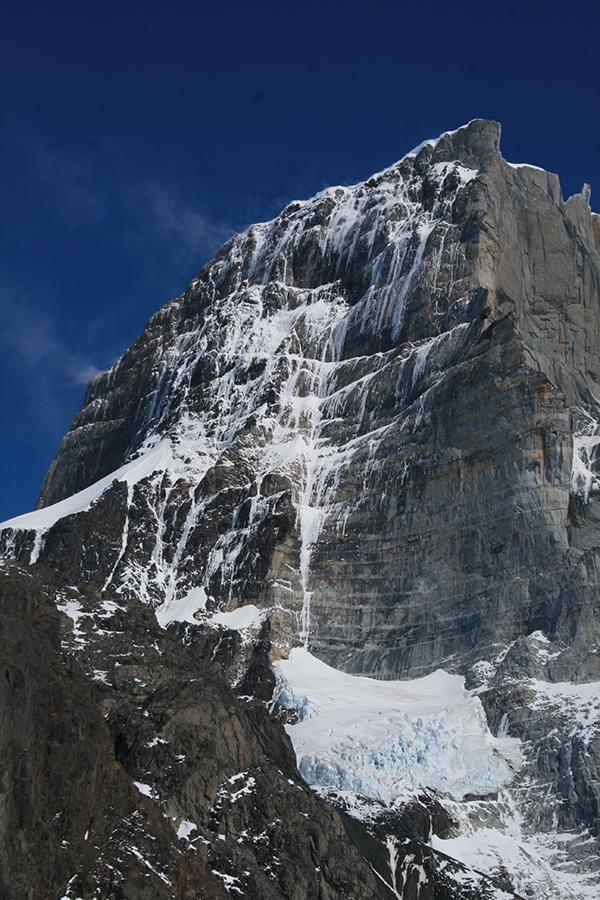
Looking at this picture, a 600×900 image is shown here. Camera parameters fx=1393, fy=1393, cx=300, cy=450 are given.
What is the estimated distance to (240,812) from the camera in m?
66.8

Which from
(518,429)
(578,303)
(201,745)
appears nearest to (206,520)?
(518,429)

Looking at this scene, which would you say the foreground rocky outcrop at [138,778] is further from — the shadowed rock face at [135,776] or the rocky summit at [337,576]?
the rocky summit at [337,576]

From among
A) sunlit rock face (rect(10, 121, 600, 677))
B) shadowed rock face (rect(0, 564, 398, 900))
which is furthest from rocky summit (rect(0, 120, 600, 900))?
sunlit rock face (rect(10, 121, 600, 677))

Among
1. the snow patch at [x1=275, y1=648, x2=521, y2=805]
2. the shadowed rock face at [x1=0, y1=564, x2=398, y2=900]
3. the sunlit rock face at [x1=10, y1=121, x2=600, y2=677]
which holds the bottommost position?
the shadowed rock face at [x1=0, y1=564, x2=398, y2=900]

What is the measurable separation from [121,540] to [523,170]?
71.1m

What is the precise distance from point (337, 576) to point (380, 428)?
1697 centimetres

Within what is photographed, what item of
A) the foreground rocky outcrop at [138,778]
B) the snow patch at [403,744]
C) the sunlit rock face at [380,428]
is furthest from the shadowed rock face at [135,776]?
the sunlit rock face at [380,428]

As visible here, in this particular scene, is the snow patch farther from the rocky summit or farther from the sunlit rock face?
the sunlit rock face

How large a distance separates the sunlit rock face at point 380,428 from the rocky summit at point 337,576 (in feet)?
1.11

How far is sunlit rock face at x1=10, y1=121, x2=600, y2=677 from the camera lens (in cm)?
12094

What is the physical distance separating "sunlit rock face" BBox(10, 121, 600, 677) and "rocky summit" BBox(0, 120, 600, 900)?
34 centimetres

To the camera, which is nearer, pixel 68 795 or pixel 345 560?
pixel 68 795

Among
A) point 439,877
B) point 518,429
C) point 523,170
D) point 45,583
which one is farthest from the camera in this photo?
point 523,170

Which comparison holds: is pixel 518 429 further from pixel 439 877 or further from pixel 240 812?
pixel 240 812
